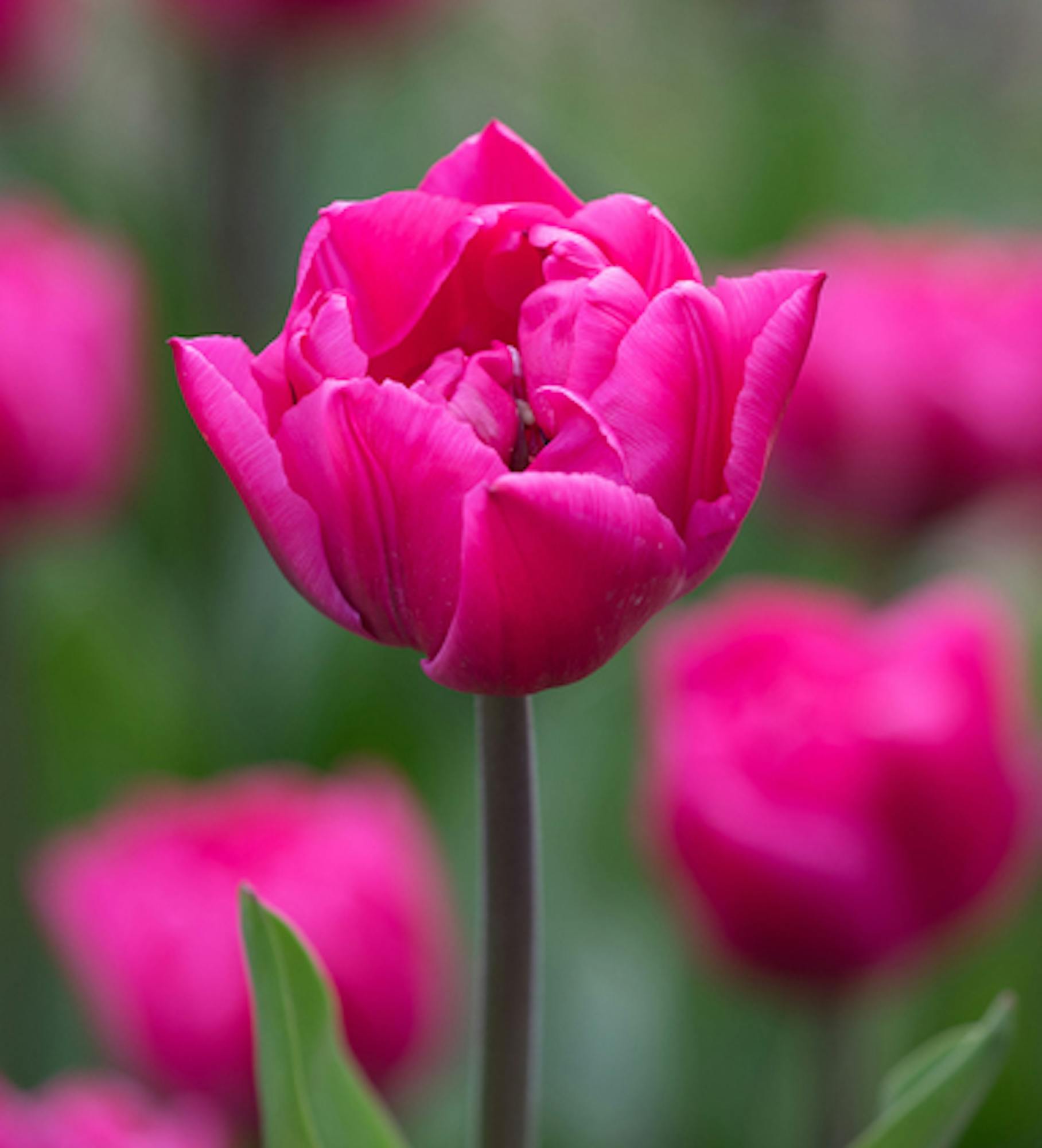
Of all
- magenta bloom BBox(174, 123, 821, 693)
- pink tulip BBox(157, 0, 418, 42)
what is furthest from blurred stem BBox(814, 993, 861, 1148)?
pink tulip BBox(157, 0, 418, 42)

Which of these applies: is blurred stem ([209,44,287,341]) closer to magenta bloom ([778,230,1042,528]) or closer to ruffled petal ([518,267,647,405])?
magenta bloom ([778,230,1042,528])

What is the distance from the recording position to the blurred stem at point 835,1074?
1.55 ft

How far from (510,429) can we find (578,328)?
2 centimetres

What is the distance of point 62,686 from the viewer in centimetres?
72

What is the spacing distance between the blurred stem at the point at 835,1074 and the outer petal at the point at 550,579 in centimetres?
30

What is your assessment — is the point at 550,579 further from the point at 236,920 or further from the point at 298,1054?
the point at 236,920

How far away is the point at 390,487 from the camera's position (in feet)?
0.72

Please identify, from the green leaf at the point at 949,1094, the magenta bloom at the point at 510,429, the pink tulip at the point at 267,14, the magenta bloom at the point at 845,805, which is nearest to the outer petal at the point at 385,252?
the magenta bloom at the point at 510,429

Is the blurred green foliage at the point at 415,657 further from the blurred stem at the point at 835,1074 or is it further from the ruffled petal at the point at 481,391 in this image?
the ruffled petal at the point at 481,391

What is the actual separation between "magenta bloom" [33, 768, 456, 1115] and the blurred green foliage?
4.0 inches

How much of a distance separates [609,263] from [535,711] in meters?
0.58

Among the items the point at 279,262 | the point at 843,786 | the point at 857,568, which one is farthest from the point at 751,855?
the point at 279,262

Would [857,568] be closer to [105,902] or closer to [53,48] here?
[105,902]

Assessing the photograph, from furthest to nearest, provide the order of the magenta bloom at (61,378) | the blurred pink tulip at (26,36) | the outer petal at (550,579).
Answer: the blurred pink tulip at (26,36) → the magenta bloom at (61,378) → the outer petal at (550,579)
